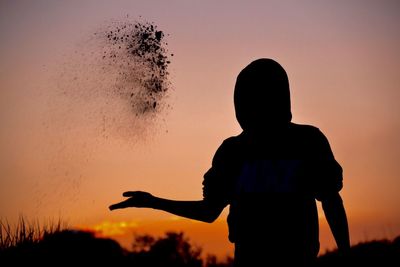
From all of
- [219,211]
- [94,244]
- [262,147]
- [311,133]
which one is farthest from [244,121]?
[94,244]

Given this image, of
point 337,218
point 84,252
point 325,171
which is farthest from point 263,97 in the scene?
point 84,252

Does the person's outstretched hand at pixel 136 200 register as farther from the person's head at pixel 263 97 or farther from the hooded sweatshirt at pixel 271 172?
the person's head at pixel 263 97

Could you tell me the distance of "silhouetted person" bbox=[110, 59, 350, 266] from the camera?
3002mm

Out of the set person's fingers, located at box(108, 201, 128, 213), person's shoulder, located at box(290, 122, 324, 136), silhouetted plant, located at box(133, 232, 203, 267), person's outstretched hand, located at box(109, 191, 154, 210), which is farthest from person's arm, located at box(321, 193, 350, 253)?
silhouetted plant, located at box(133, 232, 203, 267)

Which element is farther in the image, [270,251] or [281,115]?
[281,115]

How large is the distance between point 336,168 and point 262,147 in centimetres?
50

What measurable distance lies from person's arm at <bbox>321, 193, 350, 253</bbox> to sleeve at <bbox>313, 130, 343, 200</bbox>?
44 mm

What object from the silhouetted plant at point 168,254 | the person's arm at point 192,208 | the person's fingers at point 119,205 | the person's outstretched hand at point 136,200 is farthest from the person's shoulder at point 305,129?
the silhouetted plant at point 168,254

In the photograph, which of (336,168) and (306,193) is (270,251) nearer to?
(306,193)

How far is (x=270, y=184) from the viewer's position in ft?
10.1

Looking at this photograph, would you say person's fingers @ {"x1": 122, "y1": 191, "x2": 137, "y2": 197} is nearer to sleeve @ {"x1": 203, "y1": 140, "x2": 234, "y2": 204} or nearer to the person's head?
sleeve @ {"x1": 203, "y1": 140, "x2": 234, "y2": 204}

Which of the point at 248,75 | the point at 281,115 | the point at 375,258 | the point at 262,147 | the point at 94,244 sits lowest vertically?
the point at 375,258

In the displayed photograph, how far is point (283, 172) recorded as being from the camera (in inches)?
122

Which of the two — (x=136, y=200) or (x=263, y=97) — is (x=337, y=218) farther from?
(x=136, y=200)
